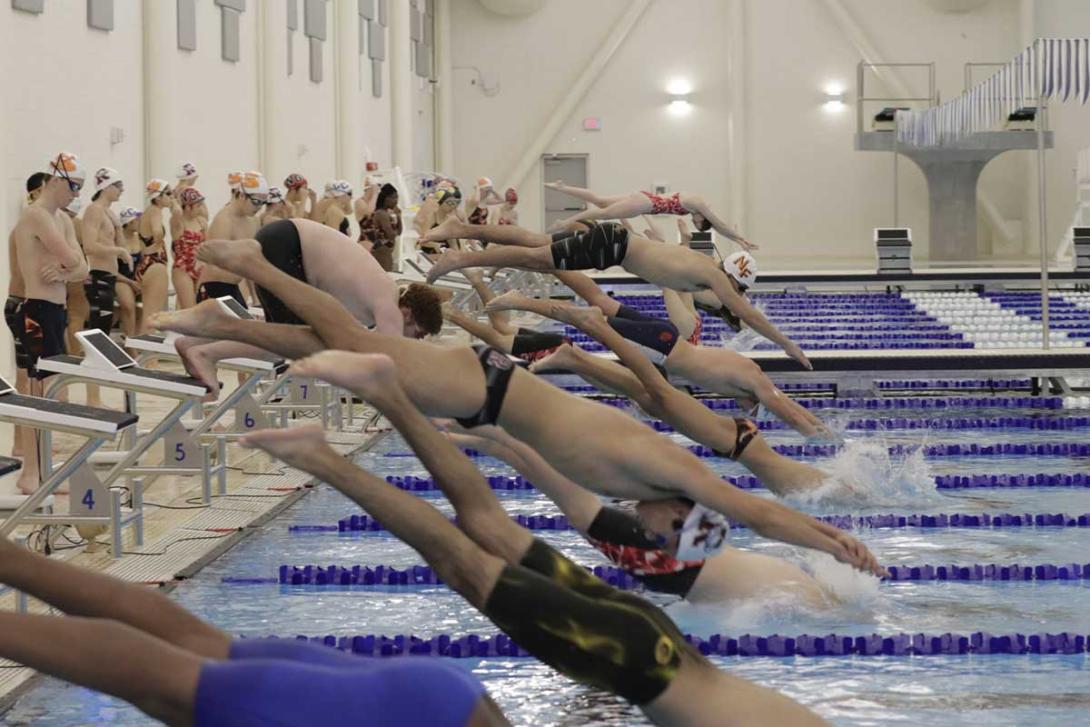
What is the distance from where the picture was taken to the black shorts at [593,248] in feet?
24.0

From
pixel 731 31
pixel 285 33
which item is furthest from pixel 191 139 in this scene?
pixel 731 31

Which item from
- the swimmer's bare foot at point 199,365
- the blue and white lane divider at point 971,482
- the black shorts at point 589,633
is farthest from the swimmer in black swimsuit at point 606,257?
the black shorts at point 589,633

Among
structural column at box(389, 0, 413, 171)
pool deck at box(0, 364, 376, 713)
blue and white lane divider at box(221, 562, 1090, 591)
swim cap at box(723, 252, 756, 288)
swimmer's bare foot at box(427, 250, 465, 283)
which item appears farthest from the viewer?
structural column at box(389, 0, 413, 171)

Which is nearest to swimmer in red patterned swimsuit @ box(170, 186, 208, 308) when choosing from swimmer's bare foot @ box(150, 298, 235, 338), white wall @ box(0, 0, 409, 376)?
white wall @ box(0, 0, 409, 376)

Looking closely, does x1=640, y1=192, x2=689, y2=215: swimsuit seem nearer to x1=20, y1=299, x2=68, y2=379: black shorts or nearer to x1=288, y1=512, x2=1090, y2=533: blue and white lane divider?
x1=288, y1=512, x2=1090, y2=533: blue and white lane divider

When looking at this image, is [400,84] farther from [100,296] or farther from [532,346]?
[532,346]

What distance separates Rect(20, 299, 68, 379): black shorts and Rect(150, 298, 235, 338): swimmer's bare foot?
267 cm

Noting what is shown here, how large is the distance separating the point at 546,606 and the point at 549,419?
4.55 ft

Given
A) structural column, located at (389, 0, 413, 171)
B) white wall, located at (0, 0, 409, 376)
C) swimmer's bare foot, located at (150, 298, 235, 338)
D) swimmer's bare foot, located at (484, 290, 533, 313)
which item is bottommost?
swimmer's bare foot, located at (150, 298, 235, 338)

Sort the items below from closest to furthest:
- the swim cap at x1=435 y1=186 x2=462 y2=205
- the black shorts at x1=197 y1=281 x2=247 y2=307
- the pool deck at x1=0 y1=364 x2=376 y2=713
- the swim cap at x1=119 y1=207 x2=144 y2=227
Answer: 1. the pool deck at x1=0 y1=364 x2=376 y2=713
2. the black shorts at x1=197 y1=281 x2=247 y2=307
3. the swim cap at x1=119 y1=207 x2=144 y2=227
4. the swim cap at x1=435 y1=186 x2=462 y2=205

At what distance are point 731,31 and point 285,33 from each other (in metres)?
10.6

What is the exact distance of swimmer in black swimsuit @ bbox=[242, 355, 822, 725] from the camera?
273 centimetres

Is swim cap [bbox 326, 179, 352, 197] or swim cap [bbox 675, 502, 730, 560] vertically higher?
swim cap [bbox 326, 179, 352, 197]

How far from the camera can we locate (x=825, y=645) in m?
4.70
